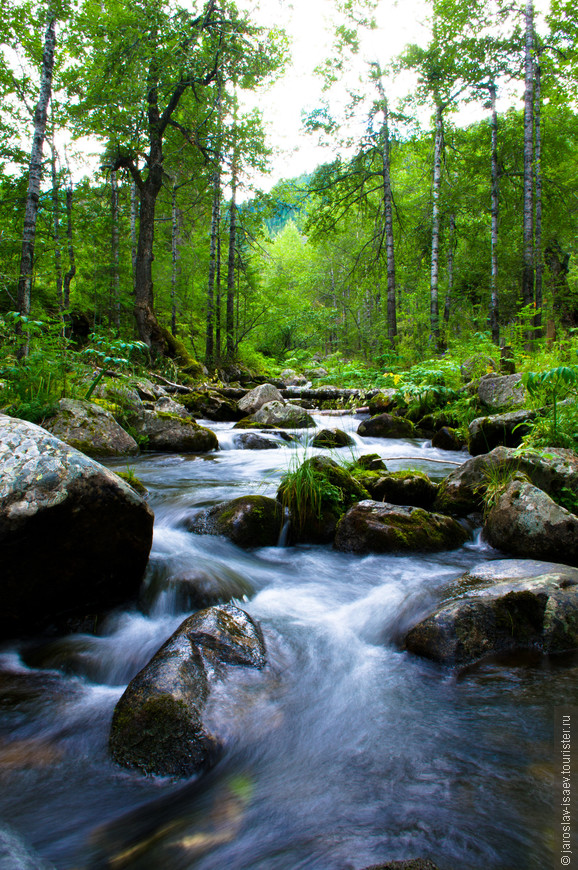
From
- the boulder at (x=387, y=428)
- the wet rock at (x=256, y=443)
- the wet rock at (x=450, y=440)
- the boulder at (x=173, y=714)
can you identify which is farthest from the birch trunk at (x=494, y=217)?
the boulder at (x=173, y=714)

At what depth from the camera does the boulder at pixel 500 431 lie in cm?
611

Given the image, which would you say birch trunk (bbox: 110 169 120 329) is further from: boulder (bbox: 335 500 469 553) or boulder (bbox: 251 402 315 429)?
boulder (bbox: 335 500 469 553)

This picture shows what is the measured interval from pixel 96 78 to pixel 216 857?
15.8 meters

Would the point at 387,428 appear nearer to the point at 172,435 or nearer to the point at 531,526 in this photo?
the point at 172,435

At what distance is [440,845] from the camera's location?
1479mm

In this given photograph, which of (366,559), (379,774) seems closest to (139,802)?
(379,774)

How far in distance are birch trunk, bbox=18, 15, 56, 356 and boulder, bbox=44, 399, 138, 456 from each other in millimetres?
3435

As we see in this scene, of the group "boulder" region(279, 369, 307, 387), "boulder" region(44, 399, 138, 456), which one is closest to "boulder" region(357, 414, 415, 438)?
"boulder" region(44, 399, 138, 456)

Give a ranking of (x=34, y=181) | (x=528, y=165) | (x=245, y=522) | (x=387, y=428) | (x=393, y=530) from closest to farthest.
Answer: (x=393, y=530), (x=245, y=522), (x=34, y=181), (x=387, y=428), (x=528, y=165)

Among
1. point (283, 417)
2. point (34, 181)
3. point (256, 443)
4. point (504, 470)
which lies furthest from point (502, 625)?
point (34, 181)

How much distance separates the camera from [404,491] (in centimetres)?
491

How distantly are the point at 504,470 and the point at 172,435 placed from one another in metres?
5.58

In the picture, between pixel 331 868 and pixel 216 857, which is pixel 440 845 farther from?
pixel 216 857

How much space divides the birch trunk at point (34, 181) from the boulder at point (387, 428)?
7366mm
